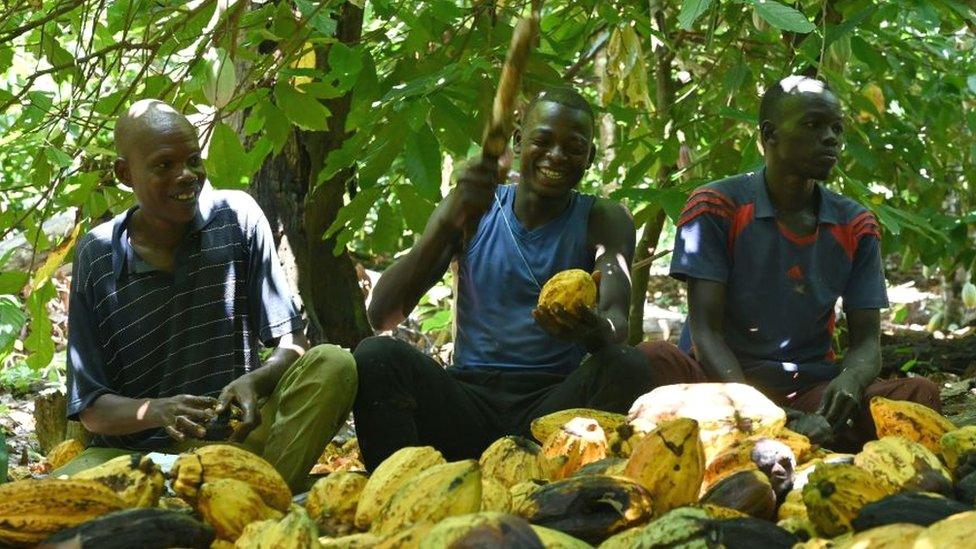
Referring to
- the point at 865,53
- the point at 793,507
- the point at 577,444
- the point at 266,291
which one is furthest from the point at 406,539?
the point at 865,53

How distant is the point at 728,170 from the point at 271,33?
6.12 feet

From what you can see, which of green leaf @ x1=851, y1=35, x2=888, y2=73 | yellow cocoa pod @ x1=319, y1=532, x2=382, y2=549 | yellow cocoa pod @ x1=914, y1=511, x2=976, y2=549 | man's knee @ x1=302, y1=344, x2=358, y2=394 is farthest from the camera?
green leaf @ x1=851, y1=35, x2=888, y2=73

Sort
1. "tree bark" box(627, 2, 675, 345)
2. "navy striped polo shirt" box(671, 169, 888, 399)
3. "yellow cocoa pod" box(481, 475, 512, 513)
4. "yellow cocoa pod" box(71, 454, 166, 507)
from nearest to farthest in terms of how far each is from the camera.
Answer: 1. "yellow cocoa pod" box(481, 475, 512, 513)
2. "yellow cocoa pod" box(71, 454, 166, 507)
3. "navy striped polo shirt" box(671, 169, 888, 399)
4. "tree bark" box(627, 2, 675, 345)

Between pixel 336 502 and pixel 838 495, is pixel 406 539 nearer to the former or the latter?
pixel 336 502

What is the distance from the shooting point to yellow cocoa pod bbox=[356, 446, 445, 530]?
239cm

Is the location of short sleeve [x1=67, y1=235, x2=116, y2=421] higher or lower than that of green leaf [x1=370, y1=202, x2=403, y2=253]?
lower

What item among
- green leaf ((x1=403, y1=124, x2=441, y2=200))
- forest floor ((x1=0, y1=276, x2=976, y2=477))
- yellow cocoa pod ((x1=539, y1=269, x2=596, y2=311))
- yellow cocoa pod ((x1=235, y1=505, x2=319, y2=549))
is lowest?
forest floor ((x1=0, y1=276, x2=976, y2=477))

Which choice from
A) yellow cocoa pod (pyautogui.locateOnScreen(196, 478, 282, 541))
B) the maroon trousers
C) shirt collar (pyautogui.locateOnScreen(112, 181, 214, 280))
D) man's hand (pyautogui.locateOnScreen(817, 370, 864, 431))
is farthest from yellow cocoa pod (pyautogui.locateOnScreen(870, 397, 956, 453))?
shirt collar (pyautogui.locateOnScreen(112, 181, 214, 280))

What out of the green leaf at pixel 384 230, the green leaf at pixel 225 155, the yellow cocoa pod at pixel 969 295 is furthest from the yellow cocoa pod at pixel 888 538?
the yellow cocoa pod at pixel 969 295

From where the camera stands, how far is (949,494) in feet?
7.84

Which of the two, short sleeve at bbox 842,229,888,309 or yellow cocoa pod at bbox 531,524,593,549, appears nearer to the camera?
yellow cocoa pod at bbox 531,524,593,549

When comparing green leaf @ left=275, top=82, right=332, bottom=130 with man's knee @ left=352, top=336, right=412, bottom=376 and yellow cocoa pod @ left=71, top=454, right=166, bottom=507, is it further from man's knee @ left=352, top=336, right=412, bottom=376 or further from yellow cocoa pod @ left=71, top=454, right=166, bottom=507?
yellow cocoa pod @ left=71, top=454, right=166, bottom=507

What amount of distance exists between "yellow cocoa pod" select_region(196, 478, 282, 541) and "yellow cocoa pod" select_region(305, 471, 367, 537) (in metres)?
0.09

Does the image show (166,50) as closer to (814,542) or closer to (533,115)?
(533,115)
